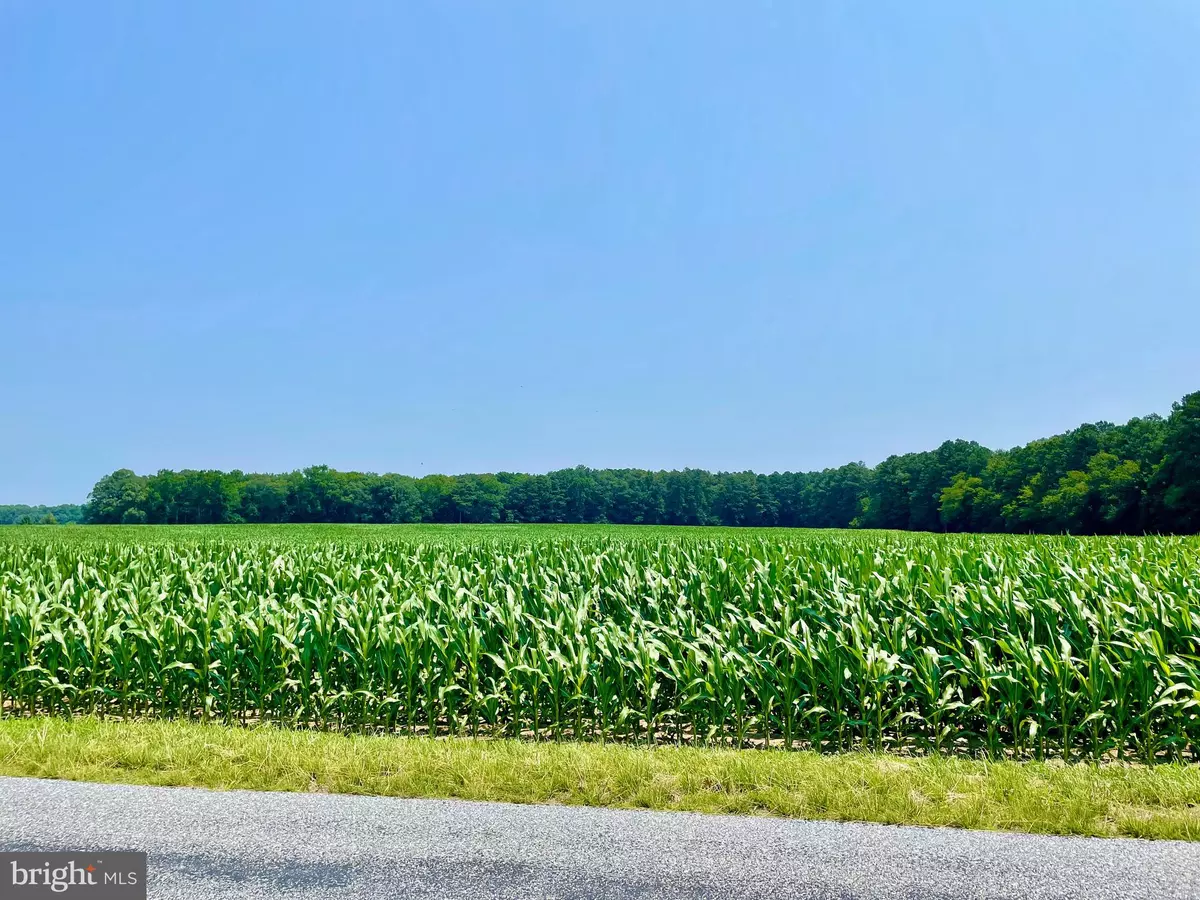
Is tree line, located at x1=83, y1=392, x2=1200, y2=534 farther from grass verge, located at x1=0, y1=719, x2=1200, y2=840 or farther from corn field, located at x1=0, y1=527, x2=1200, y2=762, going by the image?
grass verge, located at x1=0, y1=719, x2=1200, y2=840

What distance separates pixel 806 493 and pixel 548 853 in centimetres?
15261

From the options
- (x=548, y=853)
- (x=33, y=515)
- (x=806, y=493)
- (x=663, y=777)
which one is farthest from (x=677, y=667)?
(x=33, y=515)

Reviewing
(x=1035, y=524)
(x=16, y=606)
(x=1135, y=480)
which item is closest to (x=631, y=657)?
(x=16, y=606)

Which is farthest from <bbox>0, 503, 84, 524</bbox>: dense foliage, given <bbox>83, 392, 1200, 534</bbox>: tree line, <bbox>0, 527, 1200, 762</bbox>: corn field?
<bbox>0, 527, 1200, 762</bbox>: corn field

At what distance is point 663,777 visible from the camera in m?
5.66

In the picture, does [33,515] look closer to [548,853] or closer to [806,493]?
[806,493]

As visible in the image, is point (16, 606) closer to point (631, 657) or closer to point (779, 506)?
point (631, 657)

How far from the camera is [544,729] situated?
26.5 feet

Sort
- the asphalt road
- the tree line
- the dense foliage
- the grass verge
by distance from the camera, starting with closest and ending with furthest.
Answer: the asphalt road → the grass verge → the tree line → the dense foliage

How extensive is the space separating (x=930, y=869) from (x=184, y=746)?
19.1ft

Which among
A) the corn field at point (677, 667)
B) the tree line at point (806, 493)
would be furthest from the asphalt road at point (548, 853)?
the tree line at point (806, 493)

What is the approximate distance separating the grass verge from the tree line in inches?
2888

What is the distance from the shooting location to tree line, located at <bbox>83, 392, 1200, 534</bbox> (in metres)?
72.6

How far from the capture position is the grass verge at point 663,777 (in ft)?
16.7
